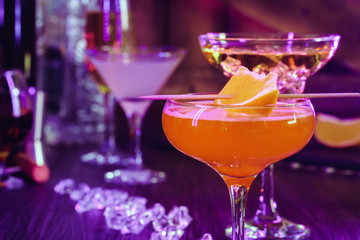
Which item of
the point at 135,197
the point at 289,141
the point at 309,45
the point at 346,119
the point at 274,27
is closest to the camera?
the point at 289,141

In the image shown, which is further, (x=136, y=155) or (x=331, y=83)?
(x=331, y=83)

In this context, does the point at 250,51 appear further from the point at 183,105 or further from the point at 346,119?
the point at 346,119

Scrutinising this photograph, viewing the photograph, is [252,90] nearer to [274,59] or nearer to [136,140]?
[274,59]

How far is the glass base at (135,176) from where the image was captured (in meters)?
1.50

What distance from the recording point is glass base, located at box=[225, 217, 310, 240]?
3.55 feet

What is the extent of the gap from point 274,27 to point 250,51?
127 cm

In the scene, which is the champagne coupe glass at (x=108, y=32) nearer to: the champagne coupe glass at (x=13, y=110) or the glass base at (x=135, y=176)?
the glass base at (x=135, y=176)

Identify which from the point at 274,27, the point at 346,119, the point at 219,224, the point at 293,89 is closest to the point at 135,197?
the point at 219,224

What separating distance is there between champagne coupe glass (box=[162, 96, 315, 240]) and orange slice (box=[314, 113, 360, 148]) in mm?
816

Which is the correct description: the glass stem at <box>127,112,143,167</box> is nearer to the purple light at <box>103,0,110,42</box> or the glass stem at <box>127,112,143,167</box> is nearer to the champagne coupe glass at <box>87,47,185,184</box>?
the champagne coupe glass at <box>87,47,185,184</box>

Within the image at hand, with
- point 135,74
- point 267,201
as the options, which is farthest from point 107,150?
point 267,201

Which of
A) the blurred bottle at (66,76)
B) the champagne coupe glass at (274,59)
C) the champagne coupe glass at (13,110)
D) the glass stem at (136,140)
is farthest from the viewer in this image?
the blurred bottle at (66,76)

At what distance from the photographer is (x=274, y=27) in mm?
2291

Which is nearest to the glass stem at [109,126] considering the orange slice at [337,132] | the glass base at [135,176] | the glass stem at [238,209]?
the glass base at [135,176]
